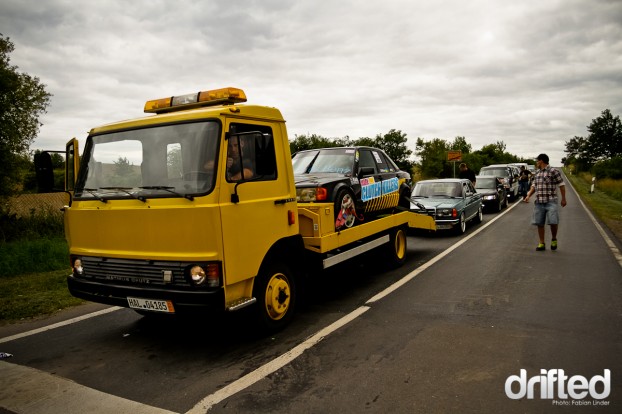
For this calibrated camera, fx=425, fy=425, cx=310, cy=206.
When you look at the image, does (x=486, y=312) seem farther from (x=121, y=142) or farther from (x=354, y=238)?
(x=121, y=142)

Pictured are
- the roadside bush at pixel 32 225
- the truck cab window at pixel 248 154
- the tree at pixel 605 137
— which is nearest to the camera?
the truck cab window at pixel 248 154

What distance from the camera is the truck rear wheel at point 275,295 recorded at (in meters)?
4.68

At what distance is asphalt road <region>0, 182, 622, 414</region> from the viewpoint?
3.43 m

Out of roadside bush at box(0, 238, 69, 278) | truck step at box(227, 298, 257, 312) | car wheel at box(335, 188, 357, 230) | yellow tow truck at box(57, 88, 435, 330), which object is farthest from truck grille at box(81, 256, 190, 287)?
roadside bush at box(0, 238, 69, 278)

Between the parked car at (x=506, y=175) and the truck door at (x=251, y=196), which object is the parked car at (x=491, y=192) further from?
the truck door at (x=251, y=196)

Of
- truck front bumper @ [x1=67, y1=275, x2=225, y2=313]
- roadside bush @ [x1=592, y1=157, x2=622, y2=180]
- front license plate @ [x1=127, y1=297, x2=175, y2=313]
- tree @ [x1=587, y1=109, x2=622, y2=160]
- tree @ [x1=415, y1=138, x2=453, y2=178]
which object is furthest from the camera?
tree @ [x1=587, y1=109, x2=622, y2=160]

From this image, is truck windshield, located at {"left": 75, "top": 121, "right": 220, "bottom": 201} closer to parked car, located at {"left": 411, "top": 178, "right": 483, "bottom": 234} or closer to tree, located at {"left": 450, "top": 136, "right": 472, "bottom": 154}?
parked car, located at {"left": 411, "top": 178, "right": 483, "bottom": 234}

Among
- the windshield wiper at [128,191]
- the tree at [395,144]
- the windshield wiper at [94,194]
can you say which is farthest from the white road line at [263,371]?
the tree at [395,144]

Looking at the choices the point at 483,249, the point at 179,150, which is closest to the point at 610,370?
the point at 179,150

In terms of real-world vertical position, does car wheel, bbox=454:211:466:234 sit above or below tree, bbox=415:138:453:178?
below

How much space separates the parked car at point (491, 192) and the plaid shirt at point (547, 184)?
8.70 metres

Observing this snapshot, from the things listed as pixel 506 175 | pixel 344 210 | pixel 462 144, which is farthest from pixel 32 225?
pixel 462 144

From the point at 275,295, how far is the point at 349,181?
2534 millimetres

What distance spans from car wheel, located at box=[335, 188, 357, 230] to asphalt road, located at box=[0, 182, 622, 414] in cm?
111
